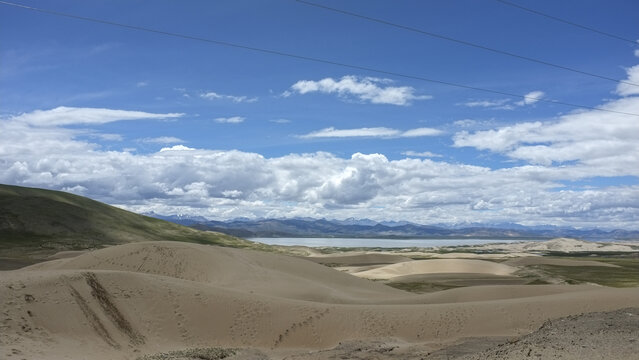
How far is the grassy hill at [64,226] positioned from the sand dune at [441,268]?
5076cm

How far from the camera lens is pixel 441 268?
8288cm

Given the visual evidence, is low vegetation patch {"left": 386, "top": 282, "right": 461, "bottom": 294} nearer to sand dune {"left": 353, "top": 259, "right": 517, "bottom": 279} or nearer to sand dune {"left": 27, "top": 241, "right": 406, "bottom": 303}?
sand dune {"left": 353, "top": 259, "right": 517, "bottom": 279}

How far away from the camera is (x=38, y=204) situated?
121188 millimetres

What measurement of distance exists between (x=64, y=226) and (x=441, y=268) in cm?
8310

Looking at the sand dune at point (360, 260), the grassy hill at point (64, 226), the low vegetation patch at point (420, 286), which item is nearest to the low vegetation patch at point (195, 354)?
the low vegetation patch at point (420, 286)

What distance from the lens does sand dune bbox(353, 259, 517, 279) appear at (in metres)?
79.6

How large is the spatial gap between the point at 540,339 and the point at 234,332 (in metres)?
13.5

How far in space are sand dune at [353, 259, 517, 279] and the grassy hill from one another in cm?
5076

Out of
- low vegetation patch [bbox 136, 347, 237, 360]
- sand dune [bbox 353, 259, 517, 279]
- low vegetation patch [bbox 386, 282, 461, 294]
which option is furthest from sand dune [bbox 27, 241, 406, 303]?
sand dune [bbox 353, 259, 517, 279]

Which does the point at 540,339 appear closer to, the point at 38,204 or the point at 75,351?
the point at 75,351

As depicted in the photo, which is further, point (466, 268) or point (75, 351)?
point (466, 268)

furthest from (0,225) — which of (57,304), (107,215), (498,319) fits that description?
(498,319)

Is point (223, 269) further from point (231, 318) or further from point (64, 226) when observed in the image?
point (64, 226)

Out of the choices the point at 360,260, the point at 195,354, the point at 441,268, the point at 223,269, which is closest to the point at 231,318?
the point at 195,354
